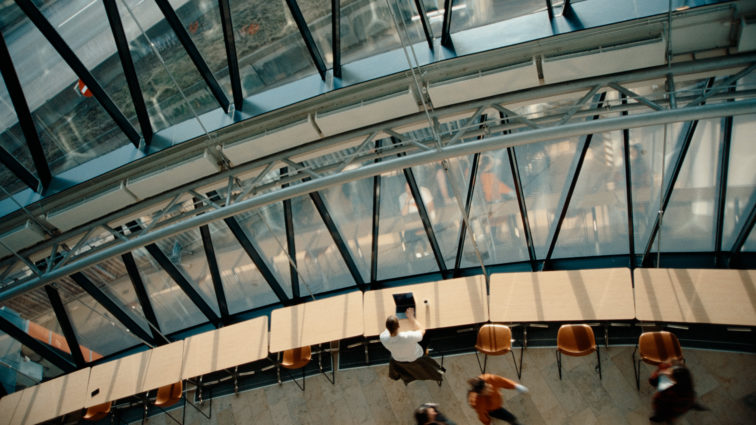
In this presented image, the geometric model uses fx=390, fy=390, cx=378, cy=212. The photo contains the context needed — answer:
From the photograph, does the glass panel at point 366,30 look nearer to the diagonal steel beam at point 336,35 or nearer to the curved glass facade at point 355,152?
the curved glass facade at point 355,152

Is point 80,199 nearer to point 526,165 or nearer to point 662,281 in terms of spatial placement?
point 526,165

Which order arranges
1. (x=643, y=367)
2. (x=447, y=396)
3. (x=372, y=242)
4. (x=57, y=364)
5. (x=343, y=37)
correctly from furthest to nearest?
(x=57, y=364) → (x=372, y=242) → (x=447, y=396) → (x=643, y=367) → (x=343, y=37)

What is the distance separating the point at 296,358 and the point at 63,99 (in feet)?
17.0

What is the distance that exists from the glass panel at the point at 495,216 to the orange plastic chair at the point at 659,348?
99.6 inches

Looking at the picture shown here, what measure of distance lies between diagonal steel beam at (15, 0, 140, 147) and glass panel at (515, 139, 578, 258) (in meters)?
5.78

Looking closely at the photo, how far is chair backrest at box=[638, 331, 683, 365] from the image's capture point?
205 inches

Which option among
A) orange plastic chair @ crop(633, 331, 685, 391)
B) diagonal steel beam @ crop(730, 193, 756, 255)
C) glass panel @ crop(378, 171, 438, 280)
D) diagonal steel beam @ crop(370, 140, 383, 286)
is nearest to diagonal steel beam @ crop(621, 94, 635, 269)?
diagonal steel beam @ crop(730, 193, 756, 255)

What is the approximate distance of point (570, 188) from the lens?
20.8 ft

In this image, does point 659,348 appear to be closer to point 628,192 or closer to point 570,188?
point 628,192

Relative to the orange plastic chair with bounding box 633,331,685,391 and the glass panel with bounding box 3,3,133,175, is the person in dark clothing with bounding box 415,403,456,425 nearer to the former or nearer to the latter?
the orange plastic chair with bounding box 633,331,685,391

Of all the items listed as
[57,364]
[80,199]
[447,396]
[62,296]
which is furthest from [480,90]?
[57,364]

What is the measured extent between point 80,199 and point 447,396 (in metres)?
6.69

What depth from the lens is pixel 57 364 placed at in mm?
8375

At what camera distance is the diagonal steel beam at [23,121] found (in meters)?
4.62
